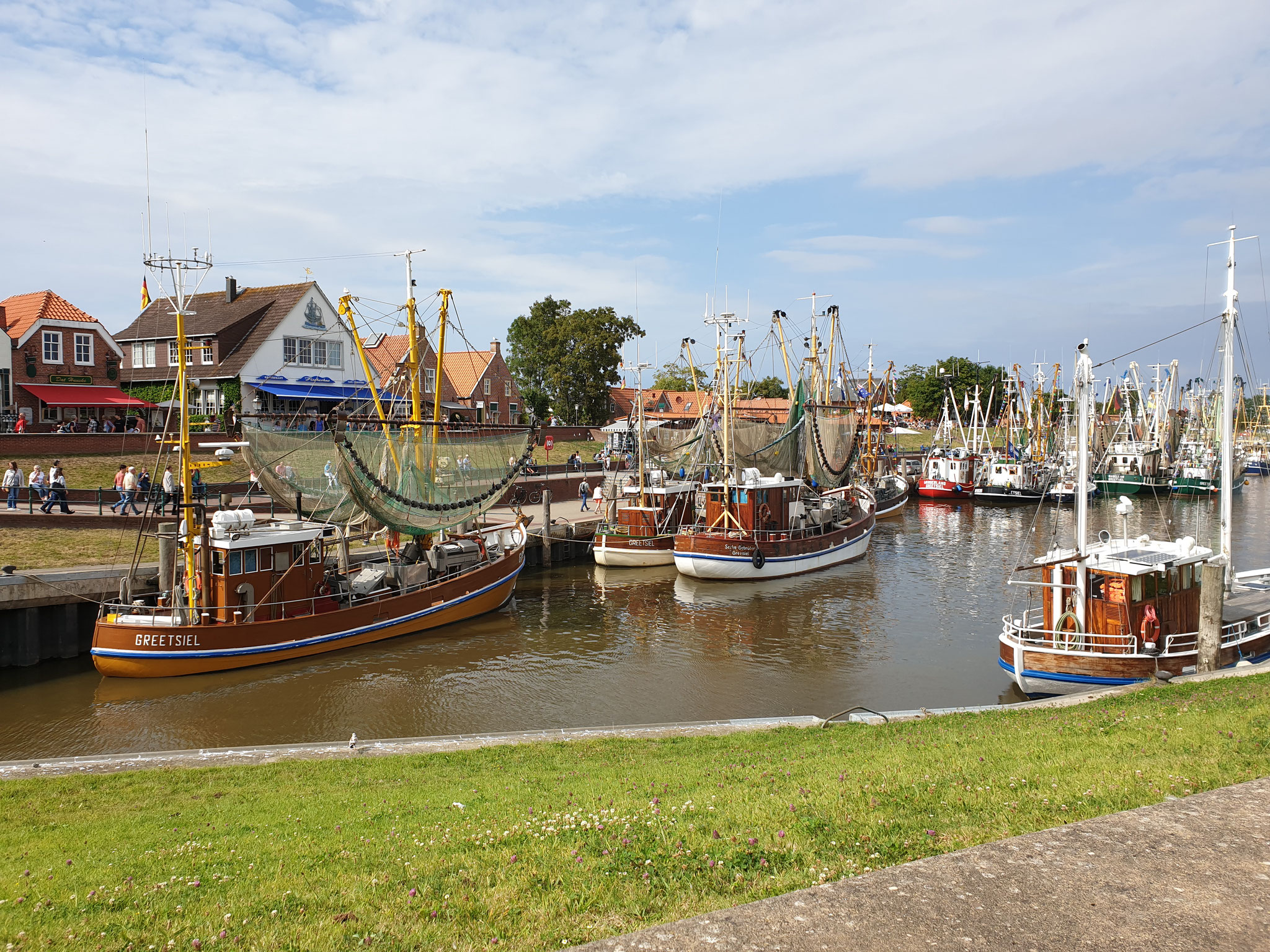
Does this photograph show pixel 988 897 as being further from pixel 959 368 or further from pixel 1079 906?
pixel 959 368

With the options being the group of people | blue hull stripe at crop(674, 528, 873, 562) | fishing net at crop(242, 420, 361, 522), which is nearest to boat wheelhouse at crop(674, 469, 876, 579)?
blue hull stripe at crop(674, 528, 873, 562)

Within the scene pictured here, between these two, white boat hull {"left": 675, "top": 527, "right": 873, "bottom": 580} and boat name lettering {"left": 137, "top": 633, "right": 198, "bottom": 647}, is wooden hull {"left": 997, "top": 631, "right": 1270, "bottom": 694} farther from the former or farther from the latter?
boat name lettering {"left": 137, "top": 633, "right": 198, "bottom": 647}

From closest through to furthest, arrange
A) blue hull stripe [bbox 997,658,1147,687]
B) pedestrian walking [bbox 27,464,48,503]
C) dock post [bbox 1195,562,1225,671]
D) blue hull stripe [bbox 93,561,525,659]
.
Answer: dock post [bbox 1195,562,1225,671] → blue hull stripe [bbox 997,658,1147,687] → blue hull stripe [bbox 93,561,525,659] → pedestrian walking [bbox 27,464,48,503]

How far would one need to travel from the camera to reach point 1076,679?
17188 mm

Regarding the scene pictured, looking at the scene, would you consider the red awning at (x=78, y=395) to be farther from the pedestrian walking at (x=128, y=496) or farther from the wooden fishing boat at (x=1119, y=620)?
the wooden fishing boat at (x=1119, y=620)

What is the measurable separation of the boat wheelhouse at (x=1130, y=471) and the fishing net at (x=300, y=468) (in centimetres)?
5647

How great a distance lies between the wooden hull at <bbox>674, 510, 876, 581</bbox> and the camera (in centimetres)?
3256

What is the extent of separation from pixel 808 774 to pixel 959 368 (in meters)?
123

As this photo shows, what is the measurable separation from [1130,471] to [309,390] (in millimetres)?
62705

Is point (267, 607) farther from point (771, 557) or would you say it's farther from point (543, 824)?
point (771, 557)

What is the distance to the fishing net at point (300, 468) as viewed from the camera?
23.6 m

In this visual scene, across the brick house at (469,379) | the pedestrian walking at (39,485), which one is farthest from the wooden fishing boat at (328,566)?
the brick house at (469,379)

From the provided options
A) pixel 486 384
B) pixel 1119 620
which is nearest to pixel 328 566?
pixel 1119 620

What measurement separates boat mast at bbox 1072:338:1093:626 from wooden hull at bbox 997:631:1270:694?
3.64 feet
